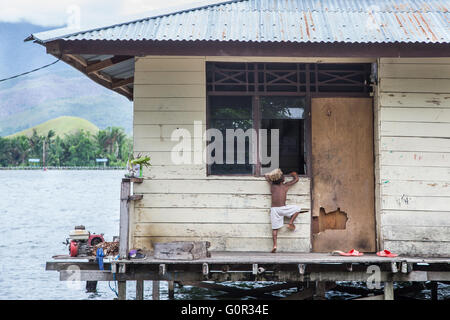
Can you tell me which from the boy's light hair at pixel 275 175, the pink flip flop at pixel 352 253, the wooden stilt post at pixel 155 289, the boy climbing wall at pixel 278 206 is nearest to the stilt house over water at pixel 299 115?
the boy climbing wall at pixel 278 206

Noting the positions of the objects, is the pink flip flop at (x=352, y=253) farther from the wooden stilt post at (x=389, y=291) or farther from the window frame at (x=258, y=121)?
the window frame at (x=258, y=121)

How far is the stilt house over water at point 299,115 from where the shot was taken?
8.27 m

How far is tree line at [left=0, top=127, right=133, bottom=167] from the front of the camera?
131 meters

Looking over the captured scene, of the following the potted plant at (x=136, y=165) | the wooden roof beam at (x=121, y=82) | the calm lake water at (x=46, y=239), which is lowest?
the calm lake water at (x=46, y=239)

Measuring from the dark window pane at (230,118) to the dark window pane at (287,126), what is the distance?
24 centimetres

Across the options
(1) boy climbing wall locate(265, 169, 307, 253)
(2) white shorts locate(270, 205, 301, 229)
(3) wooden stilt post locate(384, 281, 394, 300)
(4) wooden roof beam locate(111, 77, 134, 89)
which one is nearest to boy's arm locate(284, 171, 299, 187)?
(1) boy climbing wall locate(265, 169, 307, 253)

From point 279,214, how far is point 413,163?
2.15 m

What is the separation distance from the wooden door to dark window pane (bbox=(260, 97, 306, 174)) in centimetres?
20

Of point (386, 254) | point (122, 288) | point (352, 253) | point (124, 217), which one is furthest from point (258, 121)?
point (122, 288)

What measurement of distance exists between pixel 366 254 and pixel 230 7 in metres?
4.49

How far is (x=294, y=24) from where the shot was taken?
28.4 feet

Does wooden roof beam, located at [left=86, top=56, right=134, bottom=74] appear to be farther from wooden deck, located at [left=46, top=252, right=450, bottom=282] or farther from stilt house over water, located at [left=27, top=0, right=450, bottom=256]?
wooden deck, located at [left=46, top=252, right=450, bottom=282]

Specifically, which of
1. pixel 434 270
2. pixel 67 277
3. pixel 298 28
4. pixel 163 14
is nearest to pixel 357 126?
pixel 298 28
